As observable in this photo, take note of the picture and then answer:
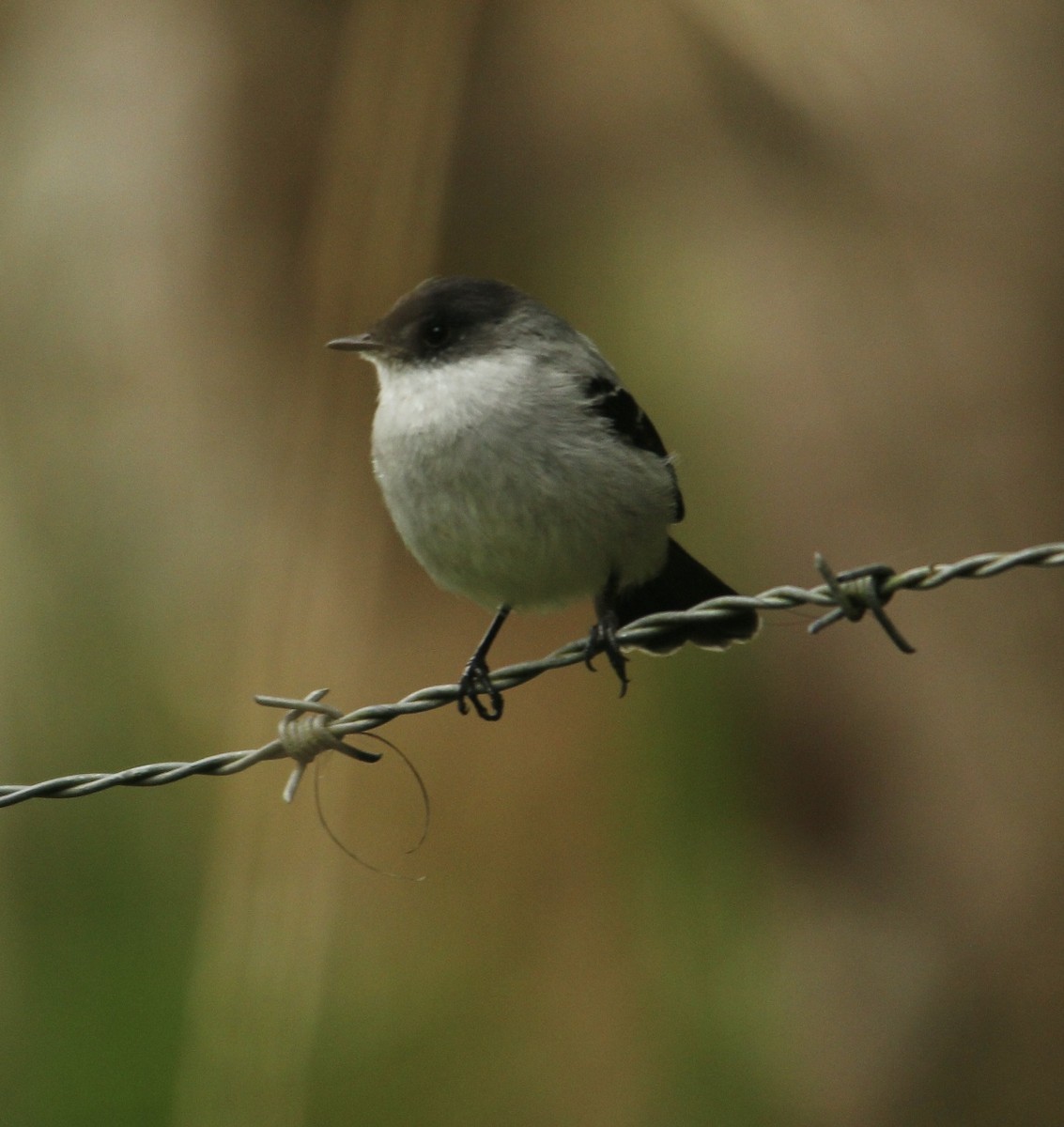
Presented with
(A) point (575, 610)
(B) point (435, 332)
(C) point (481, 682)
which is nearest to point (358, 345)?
(B) point (435, 332)

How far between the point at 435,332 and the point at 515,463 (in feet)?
1.98

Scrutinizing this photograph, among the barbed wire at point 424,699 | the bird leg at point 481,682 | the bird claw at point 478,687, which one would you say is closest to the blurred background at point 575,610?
the bird leg at point 481,682

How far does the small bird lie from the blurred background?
4.29 feet

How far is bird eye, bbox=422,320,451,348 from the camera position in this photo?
4.21m

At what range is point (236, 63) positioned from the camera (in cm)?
674

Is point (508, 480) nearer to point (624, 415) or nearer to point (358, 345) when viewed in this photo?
point (624, 415)

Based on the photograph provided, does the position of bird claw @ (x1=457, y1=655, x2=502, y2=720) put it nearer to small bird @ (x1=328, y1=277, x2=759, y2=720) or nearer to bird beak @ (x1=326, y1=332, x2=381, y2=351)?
small bird @ (x1=328, y1=277, x2=759, y2=720)

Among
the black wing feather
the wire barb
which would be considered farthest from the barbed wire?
the black wing feather

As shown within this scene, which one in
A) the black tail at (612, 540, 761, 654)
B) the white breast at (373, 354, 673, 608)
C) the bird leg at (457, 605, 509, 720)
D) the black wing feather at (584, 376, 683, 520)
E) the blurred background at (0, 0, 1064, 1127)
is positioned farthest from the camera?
the blurred background at (0, 0, 1064, 1127)

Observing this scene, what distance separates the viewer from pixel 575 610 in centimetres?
689

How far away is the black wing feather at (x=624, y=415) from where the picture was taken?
13.5ft

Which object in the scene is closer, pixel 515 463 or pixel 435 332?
pixel 515 463

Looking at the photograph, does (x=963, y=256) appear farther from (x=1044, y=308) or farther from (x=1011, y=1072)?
(x=1011, y=1072)

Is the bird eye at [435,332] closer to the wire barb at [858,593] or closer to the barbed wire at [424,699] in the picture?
the barbed wire at [424,699]
